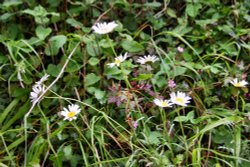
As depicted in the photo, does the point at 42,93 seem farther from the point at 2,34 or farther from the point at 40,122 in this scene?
the point at 2,34

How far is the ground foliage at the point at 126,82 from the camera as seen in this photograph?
1.72 m

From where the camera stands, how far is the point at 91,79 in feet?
6.25

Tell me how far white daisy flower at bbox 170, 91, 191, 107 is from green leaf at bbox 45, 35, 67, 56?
46 cm

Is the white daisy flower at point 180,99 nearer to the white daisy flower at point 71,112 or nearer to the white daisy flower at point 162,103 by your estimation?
the white daisy flower at point 162,103

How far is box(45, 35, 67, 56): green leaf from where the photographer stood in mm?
1985

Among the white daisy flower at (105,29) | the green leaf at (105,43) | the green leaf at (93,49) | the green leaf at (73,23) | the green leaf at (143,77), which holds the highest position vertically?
the white daisy flower at (105,29)

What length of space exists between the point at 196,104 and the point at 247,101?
20 cm

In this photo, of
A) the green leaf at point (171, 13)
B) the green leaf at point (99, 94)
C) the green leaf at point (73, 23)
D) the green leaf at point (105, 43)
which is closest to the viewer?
the green leaf at point (99, 94)

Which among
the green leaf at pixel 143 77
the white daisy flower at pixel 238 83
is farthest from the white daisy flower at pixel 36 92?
the white daisy flower at pixel 238 83

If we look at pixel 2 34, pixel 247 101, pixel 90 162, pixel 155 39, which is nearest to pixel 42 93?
pixel 90 162

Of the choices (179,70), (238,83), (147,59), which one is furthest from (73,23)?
(238,83)

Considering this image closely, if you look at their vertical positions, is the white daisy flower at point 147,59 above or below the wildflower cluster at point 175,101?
above

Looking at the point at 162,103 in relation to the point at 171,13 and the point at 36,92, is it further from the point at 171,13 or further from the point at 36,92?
the point at 171,13

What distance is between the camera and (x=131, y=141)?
1715 mm
